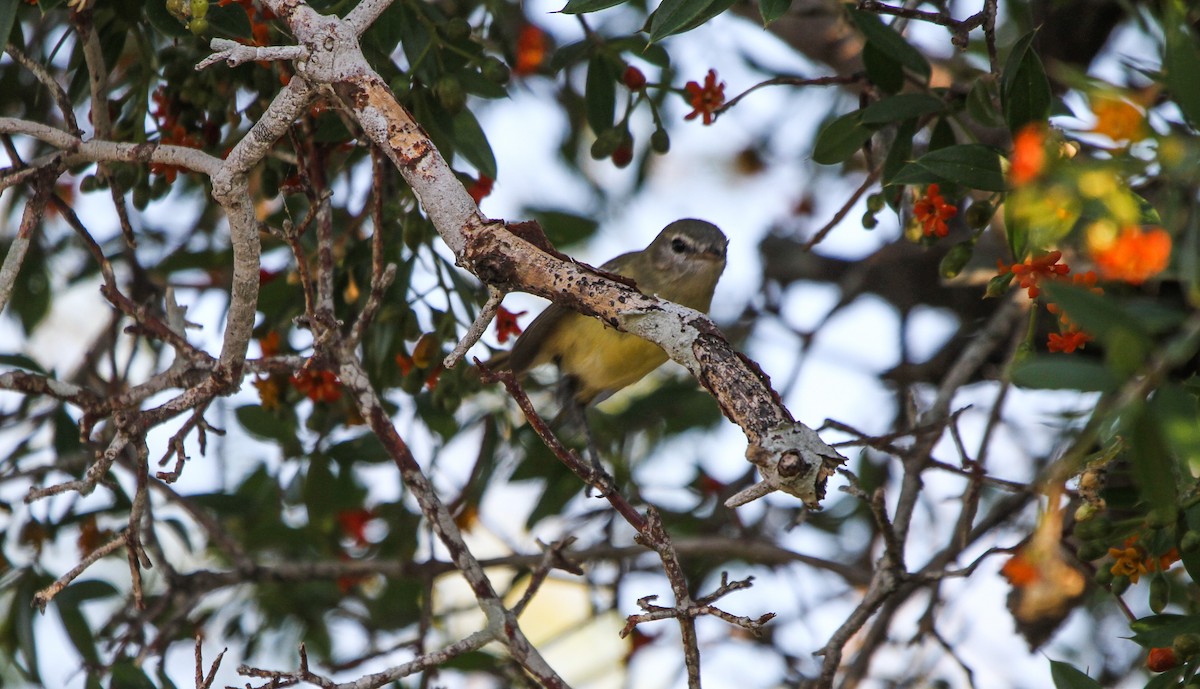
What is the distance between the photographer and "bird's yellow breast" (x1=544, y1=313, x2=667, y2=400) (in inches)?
184

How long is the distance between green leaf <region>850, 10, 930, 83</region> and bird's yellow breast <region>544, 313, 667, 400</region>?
1596 mm

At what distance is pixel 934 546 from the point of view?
5.56 m

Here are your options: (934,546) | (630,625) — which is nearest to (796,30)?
(934,546)

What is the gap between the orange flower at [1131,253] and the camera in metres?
1.43

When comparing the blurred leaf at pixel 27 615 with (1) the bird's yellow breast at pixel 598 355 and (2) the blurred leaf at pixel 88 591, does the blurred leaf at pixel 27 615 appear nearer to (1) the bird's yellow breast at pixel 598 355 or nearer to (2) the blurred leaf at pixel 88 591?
(2) the blurred leaf at pixel 88 591

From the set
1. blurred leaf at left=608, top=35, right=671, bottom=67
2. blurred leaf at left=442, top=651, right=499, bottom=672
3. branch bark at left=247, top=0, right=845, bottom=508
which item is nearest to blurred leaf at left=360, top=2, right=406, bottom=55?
branch bark at left=247, top=0, right=845, bottom=508

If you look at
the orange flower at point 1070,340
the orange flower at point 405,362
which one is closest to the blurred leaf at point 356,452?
the orange flower at point 405,362

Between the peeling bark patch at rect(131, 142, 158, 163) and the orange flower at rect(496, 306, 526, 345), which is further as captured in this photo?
the orange flower at rect(496, 306, 526, 345)

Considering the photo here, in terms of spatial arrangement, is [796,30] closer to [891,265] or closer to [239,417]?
[891,265]

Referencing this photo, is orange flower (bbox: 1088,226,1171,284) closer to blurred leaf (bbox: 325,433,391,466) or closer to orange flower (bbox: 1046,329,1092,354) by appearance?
orange flower (bbox: 1046,329,1092,354)

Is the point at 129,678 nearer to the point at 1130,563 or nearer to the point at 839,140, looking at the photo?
the point at 839,140

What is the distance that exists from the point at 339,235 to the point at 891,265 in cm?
272

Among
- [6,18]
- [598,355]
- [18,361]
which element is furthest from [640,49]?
[18,361]

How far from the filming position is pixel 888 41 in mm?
3314
